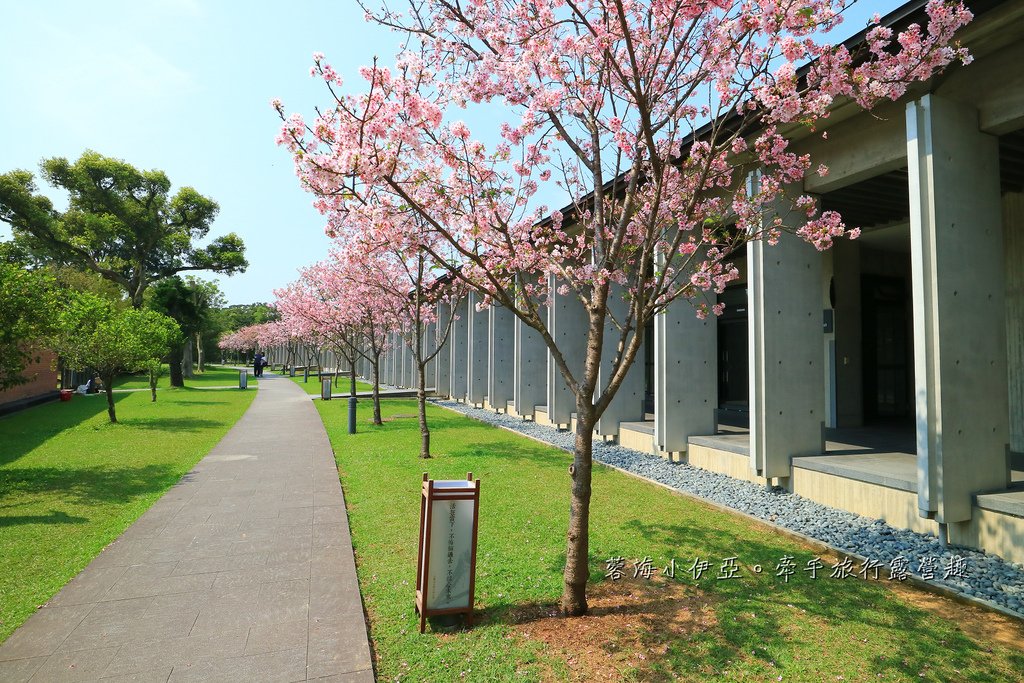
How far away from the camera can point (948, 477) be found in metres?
5.58

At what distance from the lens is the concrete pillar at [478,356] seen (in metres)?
22.3

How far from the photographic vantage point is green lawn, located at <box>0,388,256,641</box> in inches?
208

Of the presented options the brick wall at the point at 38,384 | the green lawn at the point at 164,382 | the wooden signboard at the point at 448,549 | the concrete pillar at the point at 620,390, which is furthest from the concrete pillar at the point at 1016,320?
the green lawn at the point at 164,382

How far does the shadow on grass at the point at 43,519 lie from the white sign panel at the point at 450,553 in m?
5.46

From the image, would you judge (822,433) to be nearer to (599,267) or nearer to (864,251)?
(599,267)

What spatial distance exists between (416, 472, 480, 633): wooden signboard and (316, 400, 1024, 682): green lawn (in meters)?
0.20

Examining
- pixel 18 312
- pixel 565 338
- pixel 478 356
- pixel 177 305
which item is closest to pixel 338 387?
pixel 177 305

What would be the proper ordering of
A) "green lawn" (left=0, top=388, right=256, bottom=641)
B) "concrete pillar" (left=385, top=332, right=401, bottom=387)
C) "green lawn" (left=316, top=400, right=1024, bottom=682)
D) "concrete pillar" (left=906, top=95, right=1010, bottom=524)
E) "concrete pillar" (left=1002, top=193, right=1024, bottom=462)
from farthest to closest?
1. "concrete pillar" (left=385, top=332, right=401, bottom=387)
2. "concrete pillar" (left=1002, top=193, right=1024, bottom=462)
3. "concrete pillar" (left=906, top=95, right=1010, bottom=524)
4. "green lawn" (left=0, top=388, right=256, bottom=641)
5. "green lawn" (left=316, top=400, right=1024, bottom=682)

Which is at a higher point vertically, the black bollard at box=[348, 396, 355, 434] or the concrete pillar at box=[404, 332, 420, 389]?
the concrete pillar at box=[404, 332, 420, 389]

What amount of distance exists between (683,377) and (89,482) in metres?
10.3

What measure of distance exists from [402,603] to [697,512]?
4.24m

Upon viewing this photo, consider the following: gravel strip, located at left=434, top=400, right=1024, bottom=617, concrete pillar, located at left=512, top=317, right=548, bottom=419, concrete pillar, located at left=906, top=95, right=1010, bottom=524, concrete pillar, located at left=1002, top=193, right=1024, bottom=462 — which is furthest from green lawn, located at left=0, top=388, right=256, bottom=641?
concrete pillar, located at left=1002, top=193, right=1024, bottom=462

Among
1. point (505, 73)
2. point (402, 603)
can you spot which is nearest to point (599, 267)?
point (505, 73)

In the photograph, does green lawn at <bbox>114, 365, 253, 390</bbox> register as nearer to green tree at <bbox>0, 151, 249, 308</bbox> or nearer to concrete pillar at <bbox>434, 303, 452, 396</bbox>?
green tree at <bbox>0, 151, 249, 308</bbox>
